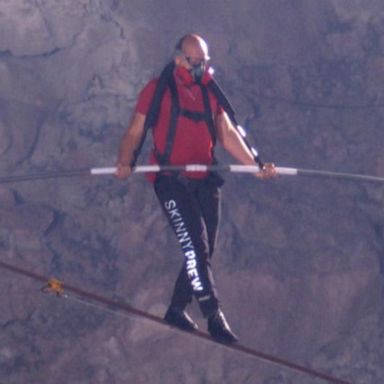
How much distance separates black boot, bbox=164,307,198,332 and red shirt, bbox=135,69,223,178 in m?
1.31

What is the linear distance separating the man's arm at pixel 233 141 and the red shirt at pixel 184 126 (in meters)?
0.18

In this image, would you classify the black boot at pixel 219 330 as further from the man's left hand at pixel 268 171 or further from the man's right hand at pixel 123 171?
the man's right hand at pixel 123 171

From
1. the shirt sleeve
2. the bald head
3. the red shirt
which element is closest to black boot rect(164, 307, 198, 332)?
the red shirt

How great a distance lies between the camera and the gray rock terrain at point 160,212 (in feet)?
40.3

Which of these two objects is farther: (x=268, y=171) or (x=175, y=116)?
(x=268, y=171)

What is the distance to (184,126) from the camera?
775 centimetres

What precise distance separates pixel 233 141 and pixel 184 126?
0.57 metres

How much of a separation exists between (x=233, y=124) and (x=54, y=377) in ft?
17.5

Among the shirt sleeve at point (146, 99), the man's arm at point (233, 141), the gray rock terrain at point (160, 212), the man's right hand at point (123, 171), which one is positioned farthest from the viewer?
the gray rock terrain at point (160, 212)

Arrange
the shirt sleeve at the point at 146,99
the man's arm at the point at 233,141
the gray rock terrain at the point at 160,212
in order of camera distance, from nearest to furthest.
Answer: the shirt sleeve at the point at 146,99 → the man's arm at the point at 233,141 → the gray rock terrain at the point at 160,212

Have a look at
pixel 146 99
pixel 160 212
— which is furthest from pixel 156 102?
pixel 160 212

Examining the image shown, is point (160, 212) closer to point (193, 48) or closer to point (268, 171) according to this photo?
point (268, 171)

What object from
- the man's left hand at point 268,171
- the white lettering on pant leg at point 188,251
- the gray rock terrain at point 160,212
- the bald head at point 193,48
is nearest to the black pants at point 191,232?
the white lettering on pant leg at point 188,251

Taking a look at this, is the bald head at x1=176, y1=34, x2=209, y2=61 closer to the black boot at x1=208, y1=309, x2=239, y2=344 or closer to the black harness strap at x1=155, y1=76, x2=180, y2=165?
the black harness strap at x1=155, y1=76, x2=180, y2=165
